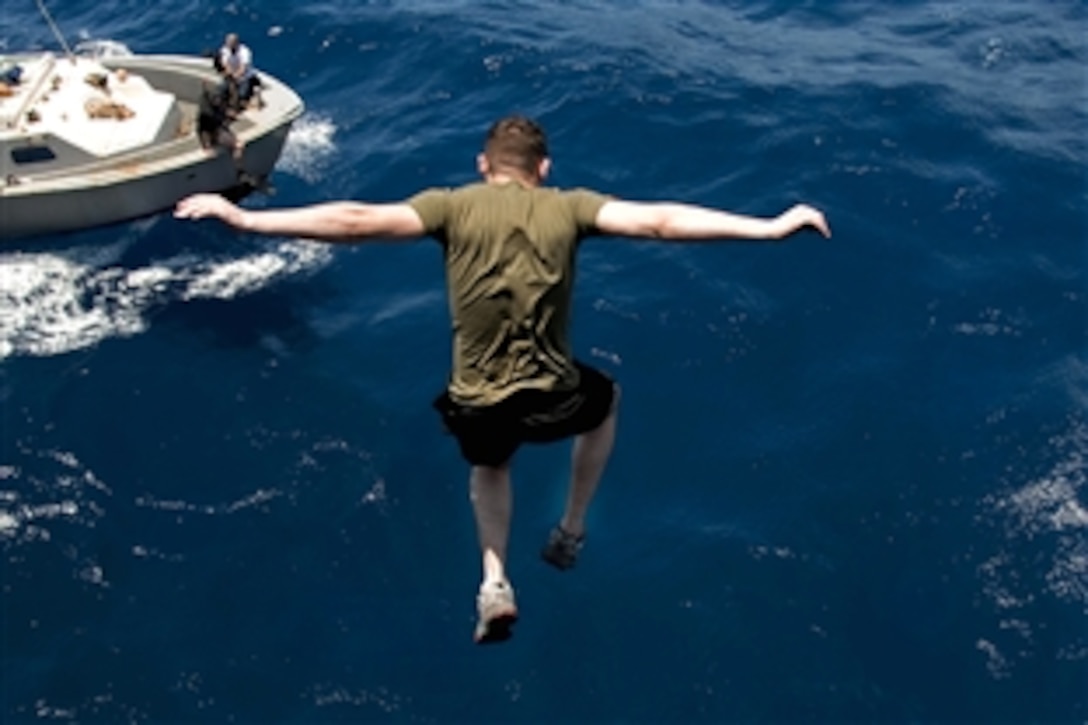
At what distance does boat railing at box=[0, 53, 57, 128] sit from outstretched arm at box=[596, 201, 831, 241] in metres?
22.4

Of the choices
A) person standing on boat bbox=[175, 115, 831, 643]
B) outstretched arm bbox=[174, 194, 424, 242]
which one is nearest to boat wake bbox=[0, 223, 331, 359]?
person standing on boat bbox=[175, 115, 831, 643]

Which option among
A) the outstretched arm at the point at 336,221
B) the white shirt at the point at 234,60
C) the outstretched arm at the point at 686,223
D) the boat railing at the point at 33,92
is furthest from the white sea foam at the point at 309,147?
the outstretched arm at the point at 686,223

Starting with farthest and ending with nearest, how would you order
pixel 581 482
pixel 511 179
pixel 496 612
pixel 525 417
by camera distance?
pixel 581 482 < pixel 496 612 < pixel 525 417 < pixel 511 179

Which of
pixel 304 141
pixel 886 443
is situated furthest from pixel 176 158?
pixel 886 443

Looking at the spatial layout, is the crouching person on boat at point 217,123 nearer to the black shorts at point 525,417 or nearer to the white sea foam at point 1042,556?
the white sea foam at point 1042,556

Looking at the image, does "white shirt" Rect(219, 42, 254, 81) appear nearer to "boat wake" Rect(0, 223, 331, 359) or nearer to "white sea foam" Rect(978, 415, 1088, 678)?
"boat wake" Rect(0, 223, 331, 359)

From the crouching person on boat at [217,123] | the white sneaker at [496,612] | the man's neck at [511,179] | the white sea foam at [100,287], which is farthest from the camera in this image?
the crouching person on boat at [217,123]

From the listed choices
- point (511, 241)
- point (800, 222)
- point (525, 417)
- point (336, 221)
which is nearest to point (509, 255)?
point (511, 241)

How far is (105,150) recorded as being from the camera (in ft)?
81.8

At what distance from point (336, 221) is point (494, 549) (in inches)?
133

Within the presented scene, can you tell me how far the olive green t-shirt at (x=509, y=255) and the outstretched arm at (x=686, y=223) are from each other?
0.46ft

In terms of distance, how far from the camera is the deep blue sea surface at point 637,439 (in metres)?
15.4

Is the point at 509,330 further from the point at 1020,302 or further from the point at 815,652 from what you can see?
the point at 1020,302

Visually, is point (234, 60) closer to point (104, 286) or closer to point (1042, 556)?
point (104, 286)
